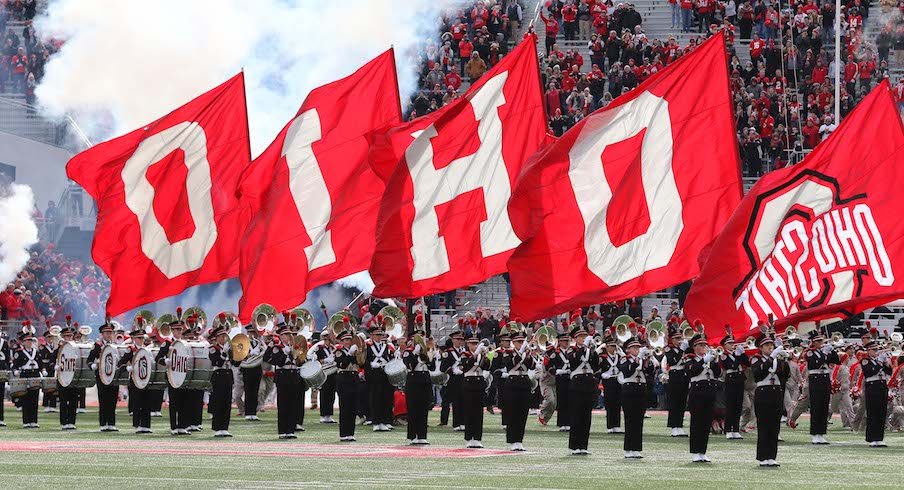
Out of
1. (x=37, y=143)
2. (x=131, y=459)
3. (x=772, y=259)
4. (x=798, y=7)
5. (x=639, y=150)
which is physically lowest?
(x=131, y=459)

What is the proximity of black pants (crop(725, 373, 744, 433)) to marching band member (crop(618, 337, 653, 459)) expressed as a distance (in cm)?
334

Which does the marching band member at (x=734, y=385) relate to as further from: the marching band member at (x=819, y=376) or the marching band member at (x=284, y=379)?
the marching band member at (x=284, y=379)

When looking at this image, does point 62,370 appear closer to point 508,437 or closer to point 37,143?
point 508,437

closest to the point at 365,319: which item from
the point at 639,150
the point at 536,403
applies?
the point at 536,403

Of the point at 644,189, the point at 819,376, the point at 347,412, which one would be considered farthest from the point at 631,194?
the point at 347,412

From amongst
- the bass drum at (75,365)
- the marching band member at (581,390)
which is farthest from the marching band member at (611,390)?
the bass drum at (75,365)

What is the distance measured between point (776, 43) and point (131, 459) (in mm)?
23248

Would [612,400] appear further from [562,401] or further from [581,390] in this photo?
[581,390]

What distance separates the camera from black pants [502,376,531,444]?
20734 millimetres

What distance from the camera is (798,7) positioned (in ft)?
128

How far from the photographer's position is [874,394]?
2238 cm

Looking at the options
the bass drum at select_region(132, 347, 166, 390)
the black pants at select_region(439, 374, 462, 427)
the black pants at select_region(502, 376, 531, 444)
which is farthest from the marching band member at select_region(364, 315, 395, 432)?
the black pants at select_region(502, 376, 531, 444)

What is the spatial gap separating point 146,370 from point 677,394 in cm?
687

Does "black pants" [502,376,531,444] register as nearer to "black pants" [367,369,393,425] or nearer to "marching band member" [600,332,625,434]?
"marching band member" [600,332,625,434]
